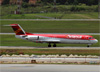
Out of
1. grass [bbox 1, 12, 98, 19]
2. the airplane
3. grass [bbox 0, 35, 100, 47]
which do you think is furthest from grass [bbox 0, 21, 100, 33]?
the airplane

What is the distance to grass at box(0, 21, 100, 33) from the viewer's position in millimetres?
96000

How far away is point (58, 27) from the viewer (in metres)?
103

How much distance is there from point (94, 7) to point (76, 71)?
94.6 m

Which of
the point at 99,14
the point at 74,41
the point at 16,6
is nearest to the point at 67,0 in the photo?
the point at 99,14

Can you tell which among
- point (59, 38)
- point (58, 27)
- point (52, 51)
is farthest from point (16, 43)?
point (58, 27)

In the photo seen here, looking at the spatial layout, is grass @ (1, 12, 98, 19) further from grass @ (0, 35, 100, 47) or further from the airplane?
the airplane

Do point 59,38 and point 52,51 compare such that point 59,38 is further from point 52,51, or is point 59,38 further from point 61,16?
point 61,16

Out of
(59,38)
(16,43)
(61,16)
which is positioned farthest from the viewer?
(61,16)

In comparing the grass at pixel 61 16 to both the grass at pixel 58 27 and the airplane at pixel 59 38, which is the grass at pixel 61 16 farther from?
the airplane at pixel 59 38

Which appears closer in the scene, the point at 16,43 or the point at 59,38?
the point at 59,38

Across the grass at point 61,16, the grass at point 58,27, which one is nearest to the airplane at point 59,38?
the grass at point 58,27

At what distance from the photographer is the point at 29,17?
12144 cm

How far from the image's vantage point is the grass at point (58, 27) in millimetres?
96000

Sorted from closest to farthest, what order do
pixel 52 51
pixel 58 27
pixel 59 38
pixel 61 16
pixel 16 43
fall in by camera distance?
pixel 52 51 < pixel 59 38 < pixel 16 43 < pixel 58 27 < pixel 61 16
